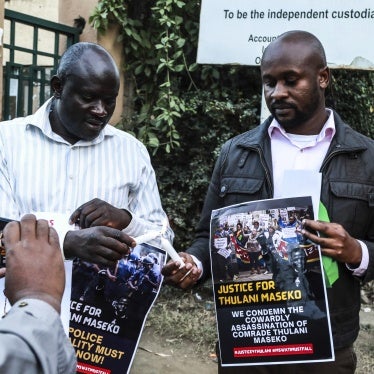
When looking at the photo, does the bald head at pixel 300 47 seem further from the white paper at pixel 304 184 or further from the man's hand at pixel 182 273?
the man's hand at pixel 182 273

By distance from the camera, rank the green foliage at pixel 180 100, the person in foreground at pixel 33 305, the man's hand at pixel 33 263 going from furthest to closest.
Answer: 1. the green foliage at pixel 180 100
2. the man's hand at pixel 33 263
3. the person in foreground at pixel 33 305

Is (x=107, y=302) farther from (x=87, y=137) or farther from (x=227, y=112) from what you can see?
(x=227, y=112)

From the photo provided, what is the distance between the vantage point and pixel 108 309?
6.72 feet

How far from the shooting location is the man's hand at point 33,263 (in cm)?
115

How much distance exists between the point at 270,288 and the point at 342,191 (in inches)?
17.9

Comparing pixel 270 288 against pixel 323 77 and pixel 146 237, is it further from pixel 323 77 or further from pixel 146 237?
pixel 323 77

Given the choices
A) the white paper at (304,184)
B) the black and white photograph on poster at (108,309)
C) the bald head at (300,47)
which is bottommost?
the black and white photograph on poster at (108,309)

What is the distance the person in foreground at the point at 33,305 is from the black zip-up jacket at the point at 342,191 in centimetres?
110

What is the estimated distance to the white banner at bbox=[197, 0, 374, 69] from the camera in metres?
3.72

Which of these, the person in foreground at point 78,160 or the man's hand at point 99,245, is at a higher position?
the person in foreground at point 78,160

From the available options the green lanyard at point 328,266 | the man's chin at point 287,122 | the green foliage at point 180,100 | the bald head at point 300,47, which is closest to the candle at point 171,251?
the green lanyard at point 328,266

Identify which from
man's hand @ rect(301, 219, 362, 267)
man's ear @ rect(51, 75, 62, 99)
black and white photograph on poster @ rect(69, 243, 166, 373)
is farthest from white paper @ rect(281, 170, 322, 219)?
man's ear @ rect(51, 75, 62, 99)

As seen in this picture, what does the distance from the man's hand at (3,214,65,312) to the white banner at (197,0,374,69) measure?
115 inches

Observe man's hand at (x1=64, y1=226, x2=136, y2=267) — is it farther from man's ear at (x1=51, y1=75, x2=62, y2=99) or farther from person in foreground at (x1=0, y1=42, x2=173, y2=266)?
man's ear at (x1=51, y1=75, x2=62, y2=99)
